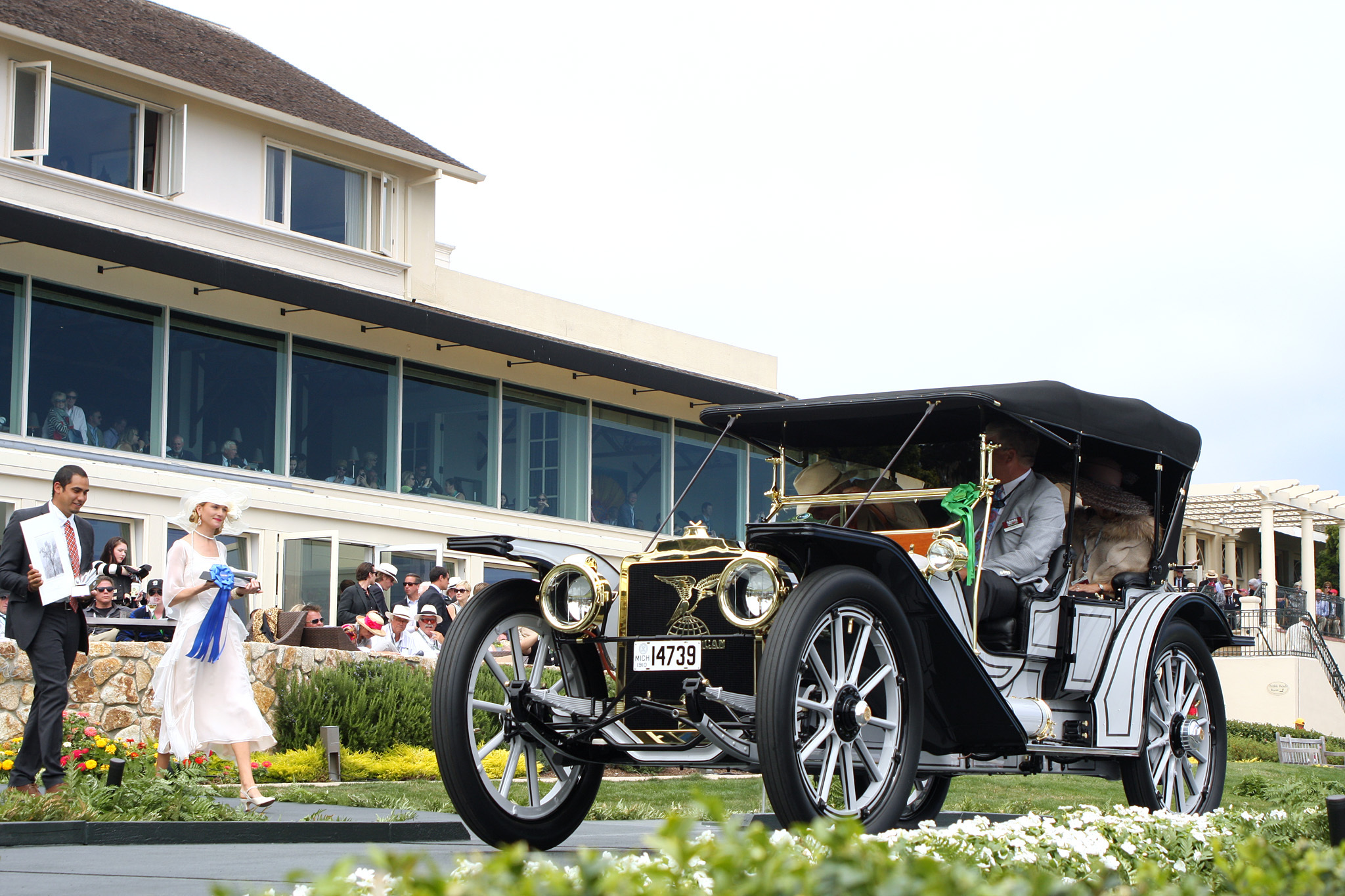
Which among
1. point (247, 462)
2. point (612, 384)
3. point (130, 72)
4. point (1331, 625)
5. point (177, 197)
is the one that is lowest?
point (1331, 625)

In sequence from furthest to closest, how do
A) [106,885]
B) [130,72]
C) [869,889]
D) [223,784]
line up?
[130,72]
[223,784]
[106,885]
[869,889]

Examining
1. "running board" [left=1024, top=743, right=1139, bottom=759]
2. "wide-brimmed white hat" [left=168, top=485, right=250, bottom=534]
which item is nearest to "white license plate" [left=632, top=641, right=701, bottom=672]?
"running board" [left=1024, top=743, right=1139, bottom=759]

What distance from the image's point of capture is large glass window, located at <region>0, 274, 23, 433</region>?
63.9 ft

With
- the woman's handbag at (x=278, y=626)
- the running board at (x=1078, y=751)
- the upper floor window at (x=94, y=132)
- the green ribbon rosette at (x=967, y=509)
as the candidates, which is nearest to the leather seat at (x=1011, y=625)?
the green ribbon rosette at (x=967, y=509)

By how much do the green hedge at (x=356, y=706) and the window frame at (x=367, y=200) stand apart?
36.0ft

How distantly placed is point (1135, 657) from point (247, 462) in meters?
16.6

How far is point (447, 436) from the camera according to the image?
2558 cm

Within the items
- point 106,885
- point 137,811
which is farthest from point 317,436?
point 106,885

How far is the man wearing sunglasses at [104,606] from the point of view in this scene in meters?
14.5

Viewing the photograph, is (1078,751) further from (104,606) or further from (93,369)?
(93,369)

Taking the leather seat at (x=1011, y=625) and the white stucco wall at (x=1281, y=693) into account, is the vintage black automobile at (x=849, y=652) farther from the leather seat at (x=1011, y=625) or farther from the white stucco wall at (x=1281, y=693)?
the white stucco wall at (x=1281, y=693)

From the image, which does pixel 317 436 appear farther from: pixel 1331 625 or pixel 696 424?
pixel 1331 625

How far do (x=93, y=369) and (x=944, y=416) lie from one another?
15.6 m

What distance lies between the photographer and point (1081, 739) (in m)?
8.05
